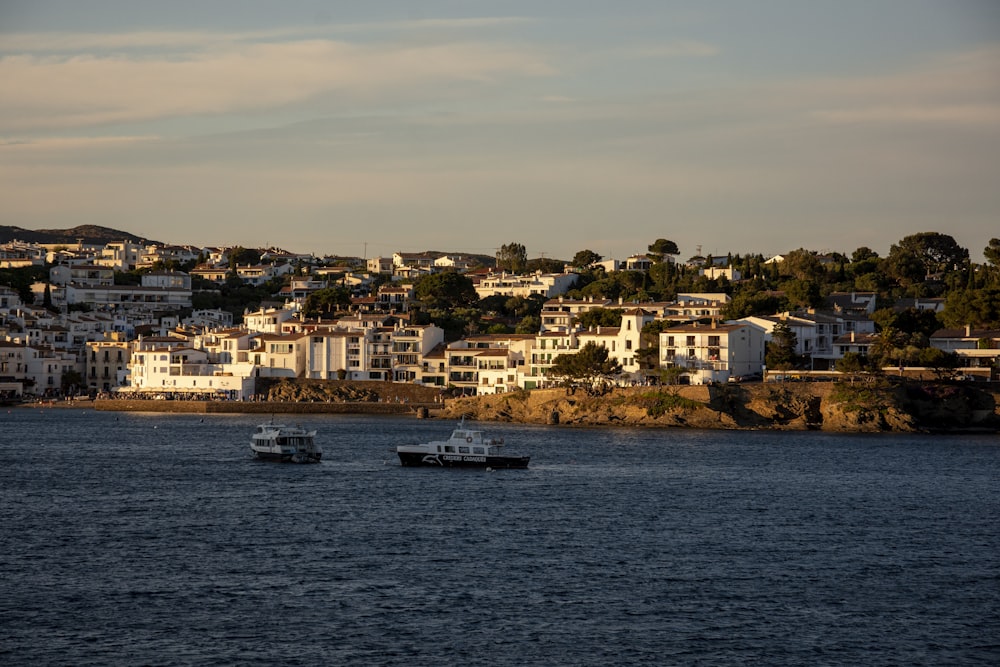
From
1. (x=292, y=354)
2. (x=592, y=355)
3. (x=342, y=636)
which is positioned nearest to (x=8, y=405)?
(x=292, y=354)

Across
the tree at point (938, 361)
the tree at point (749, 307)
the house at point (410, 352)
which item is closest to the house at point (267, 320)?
the house at point (410, 352)

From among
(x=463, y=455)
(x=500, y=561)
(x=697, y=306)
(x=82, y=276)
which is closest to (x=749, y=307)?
(x=697, y=306)

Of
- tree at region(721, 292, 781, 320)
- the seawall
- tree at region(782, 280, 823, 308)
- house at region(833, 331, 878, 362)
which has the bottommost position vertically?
the seawall

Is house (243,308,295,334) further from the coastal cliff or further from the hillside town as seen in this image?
the coastal cliff

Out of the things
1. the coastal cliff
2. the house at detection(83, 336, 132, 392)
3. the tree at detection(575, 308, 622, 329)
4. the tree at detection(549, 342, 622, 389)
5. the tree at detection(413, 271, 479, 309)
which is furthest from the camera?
the tree at detection(413, 271, 479, 309)

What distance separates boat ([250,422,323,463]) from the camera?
6919 centimetres

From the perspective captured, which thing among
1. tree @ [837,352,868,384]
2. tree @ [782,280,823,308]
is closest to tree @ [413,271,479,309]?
tree @ [782,280,823,308]

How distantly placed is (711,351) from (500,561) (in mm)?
67223

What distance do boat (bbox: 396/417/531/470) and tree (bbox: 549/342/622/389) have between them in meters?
36.2

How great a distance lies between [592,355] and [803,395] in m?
16.4

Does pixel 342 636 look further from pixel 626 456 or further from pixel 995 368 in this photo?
pixel 995 368

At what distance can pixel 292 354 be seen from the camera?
401 feet

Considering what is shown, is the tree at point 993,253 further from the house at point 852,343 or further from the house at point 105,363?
the house at point 105,363

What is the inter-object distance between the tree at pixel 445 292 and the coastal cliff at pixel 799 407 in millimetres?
52597
